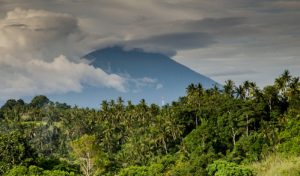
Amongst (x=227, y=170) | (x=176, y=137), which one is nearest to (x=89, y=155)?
(x=227, y=170)

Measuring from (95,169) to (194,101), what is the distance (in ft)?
145

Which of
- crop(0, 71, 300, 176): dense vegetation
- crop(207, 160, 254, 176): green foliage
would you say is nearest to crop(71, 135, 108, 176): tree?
crop(0, 71, 300, 176): dense vegetation

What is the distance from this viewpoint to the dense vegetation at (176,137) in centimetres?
7769

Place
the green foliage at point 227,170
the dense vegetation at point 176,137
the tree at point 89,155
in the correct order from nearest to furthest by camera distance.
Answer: the green foliage at point 227,170 → the dense vegetation at point 176,137 → the tree at point 89,155

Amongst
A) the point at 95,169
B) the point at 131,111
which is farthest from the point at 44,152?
the point at 95,169

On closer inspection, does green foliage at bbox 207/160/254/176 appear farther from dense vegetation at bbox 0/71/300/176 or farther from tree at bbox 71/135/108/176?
tree at bbox 71/135/108/176

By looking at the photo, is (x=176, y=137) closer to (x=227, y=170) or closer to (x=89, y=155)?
(x=89, y=155)

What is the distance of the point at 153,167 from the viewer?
7988 cm

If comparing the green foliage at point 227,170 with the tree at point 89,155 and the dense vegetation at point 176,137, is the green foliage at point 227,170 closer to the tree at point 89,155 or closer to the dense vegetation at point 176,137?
the dense vegetation at point 176,137

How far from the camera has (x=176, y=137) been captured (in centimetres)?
11462

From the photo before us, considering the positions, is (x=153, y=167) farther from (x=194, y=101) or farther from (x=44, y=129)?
(x=44, y=129)

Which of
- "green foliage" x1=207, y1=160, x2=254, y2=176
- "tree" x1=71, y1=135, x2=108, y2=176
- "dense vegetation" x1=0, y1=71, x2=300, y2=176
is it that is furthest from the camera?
"tree" x1=71, y1=135, x2=108, y2=176

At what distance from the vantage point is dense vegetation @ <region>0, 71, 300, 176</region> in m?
77.7

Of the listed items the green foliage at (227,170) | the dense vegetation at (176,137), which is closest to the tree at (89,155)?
the dense vegetation at (176,137)
